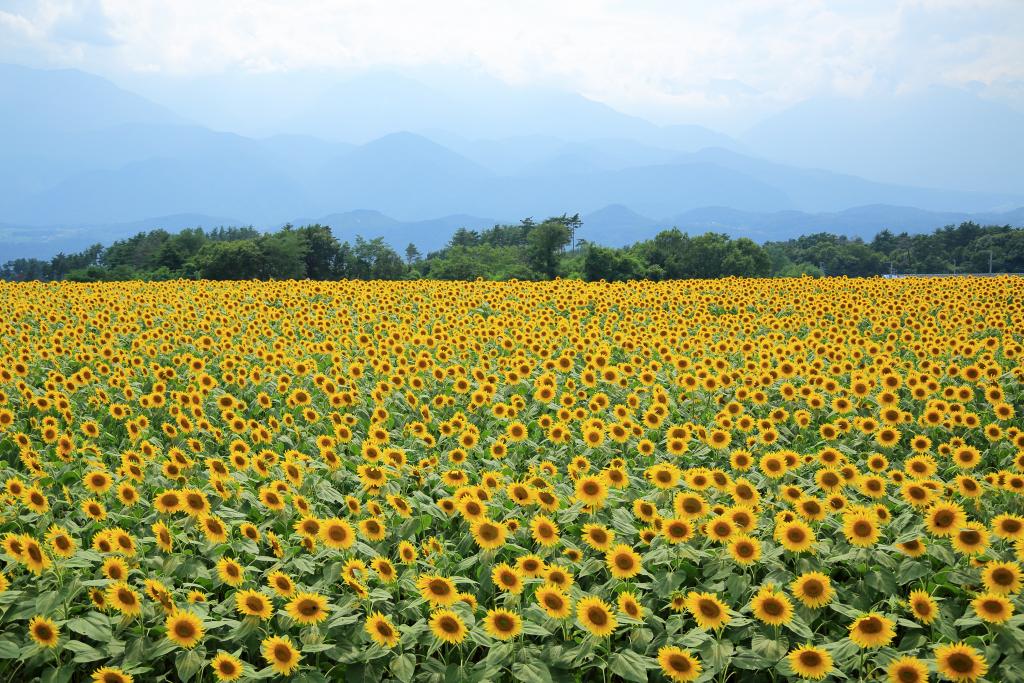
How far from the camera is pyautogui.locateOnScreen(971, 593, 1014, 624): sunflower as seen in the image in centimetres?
406

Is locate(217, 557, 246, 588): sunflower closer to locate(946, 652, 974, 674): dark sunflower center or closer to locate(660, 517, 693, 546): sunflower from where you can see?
locate(660, 517, 693, 546): sunflower

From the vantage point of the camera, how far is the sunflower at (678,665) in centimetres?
379

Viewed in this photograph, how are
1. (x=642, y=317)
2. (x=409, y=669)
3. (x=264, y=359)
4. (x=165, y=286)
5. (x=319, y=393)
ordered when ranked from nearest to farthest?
(x=409, y=669) → (x=319, y=393) → (x=264, y=359) → (x=642, y=317) → (x=165, y=286)

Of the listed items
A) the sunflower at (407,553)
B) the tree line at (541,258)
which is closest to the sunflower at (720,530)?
the sunflower at (407,553)

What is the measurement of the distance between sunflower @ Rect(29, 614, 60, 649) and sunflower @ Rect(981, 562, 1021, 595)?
18.5 feet

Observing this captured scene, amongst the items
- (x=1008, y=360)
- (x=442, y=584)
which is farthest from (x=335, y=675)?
(x=1008, y=360)

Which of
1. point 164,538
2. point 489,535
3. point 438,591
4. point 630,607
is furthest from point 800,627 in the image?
point 164,538

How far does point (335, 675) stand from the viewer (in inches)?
165

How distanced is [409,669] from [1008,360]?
11023 mm

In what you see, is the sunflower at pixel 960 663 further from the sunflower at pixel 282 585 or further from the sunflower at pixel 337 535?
the sunflower at pixel 282 585

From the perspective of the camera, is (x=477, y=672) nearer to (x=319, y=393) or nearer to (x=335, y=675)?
(x=335, y=675)

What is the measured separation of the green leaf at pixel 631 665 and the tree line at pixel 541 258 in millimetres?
34983

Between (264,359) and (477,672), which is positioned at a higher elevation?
(264,359)

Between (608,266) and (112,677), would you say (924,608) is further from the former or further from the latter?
(608,266)
